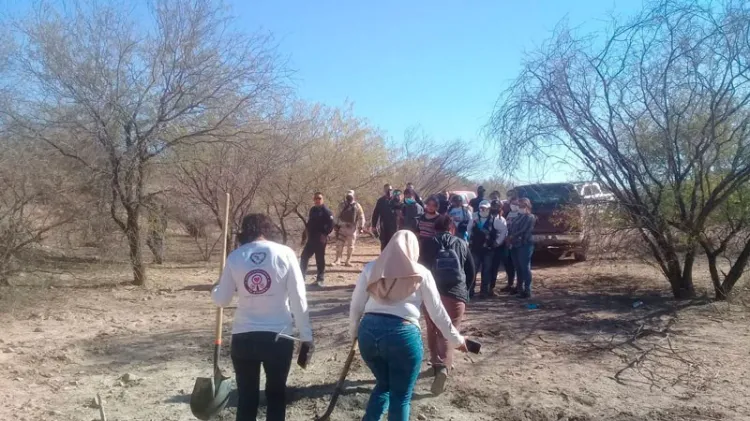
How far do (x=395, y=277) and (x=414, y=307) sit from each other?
9.7 inches

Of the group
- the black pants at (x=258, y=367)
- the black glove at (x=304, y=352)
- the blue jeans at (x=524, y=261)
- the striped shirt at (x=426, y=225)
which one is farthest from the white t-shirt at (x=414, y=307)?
the blue jeans at (x=524, y=261)

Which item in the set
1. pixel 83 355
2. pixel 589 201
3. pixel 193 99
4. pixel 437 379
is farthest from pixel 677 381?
pixel 193 99

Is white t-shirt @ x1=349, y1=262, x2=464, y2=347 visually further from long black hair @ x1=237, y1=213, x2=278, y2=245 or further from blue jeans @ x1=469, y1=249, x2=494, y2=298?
blue jeans @ x1=469, y1=249, x2=494, y2=298

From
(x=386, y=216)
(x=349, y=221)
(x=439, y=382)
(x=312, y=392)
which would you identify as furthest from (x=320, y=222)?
(x=439, y=382)

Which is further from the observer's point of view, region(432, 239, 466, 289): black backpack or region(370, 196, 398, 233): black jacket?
region(370, 196, 398, 233): black jacket

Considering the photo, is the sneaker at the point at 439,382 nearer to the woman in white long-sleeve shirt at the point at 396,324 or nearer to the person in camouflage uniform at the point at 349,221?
the woman in white long-sleeve shirt at the point at 396,324

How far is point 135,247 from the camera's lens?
400 inches

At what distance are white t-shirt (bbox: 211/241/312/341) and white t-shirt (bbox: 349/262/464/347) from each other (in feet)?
1.35

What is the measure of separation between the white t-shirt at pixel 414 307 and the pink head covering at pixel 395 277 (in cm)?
5

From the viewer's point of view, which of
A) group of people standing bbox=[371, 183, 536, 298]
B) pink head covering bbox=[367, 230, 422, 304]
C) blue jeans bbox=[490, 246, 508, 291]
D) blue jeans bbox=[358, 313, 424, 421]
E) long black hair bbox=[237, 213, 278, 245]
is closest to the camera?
blue jeans bbox=[358, 313, 424, 421]

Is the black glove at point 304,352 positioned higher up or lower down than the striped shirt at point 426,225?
lower down

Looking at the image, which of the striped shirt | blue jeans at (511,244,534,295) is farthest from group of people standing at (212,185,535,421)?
blue jeans at (511,244,534,295)

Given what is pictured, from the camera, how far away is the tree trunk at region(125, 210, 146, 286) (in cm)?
1008

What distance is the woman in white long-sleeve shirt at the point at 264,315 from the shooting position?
151 inches
